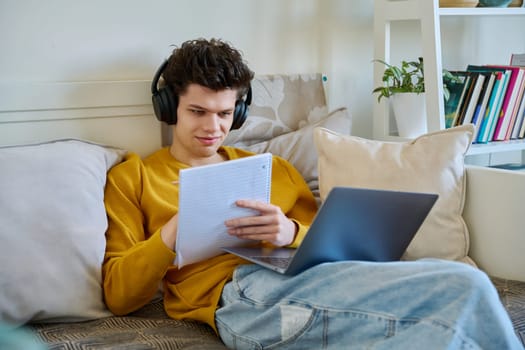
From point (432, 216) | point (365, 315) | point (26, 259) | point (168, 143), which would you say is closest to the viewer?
point (365, 315)

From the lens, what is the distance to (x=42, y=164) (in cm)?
141

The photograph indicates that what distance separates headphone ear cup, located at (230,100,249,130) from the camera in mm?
1649

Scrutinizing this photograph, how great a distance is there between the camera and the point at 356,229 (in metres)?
1.24

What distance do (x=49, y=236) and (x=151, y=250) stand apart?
19cm

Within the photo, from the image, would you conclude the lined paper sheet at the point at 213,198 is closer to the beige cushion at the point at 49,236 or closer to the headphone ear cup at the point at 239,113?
the beige cushion at the point at 49,236

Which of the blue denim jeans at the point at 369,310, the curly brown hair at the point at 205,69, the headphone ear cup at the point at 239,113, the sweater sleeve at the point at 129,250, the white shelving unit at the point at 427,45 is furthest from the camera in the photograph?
the white shelving unit at the point at 427,45

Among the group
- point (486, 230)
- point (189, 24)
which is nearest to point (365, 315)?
point (486, 230)

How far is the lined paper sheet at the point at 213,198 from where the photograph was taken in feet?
4.11

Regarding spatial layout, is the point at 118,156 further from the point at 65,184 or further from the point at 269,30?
the point at 269,30

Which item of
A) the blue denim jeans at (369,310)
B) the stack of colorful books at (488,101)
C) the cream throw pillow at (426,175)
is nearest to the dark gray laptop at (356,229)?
the blue denim jeans at (369,310)

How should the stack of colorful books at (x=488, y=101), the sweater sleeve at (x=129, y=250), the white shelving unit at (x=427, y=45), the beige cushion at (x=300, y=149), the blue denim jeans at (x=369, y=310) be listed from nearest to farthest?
the blue denim jeans at (x=369, y=310) → the sweater sleeve at (x=129, y=250) → the beige cushion at (x=300, y=149) → the white shelving unit at (x=427, y=45) → the stack of colorful books at (x=488, y=101)

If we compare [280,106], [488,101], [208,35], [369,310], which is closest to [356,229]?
[369,310]

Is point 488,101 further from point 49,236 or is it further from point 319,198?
point 49,236

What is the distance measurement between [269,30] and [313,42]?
0.52 ft
